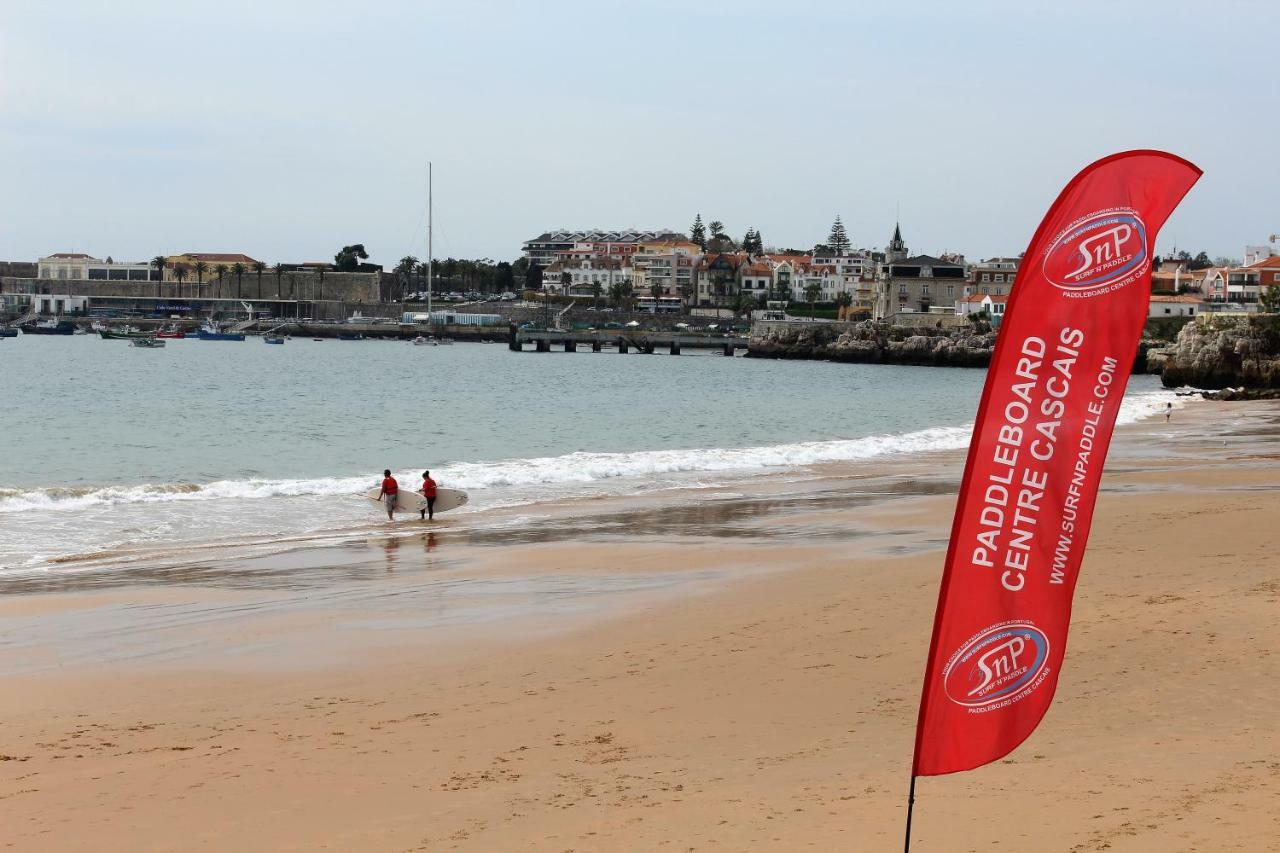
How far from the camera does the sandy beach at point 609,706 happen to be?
275 inches

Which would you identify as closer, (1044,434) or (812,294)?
(1044,434)

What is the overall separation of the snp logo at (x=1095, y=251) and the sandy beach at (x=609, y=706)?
10.6ft

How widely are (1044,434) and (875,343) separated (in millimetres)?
122442

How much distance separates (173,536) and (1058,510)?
60.4 ft

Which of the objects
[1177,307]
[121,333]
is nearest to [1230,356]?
[1177,307]

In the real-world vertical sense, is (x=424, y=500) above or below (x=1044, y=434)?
below

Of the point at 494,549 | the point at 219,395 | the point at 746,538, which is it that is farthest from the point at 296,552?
the point at 219,395

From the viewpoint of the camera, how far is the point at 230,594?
14852 millimetres

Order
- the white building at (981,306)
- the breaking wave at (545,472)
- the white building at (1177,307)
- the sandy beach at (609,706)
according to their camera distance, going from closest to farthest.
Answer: the sandy beach at (609,706) → the breaking wave at (545,472) → the white building at (1177,307) → the white building at (981,306)

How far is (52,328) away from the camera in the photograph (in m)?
179

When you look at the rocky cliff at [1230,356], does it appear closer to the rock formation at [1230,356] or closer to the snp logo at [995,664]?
the rock formation at [1230,356]

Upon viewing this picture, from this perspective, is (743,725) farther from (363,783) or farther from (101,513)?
(101,513)

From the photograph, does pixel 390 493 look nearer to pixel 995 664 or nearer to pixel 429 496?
pixel 429 496

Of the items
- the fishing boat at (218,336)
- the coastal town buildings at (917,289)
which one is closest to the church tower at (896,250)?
the coastal town buildings at (917,289)
